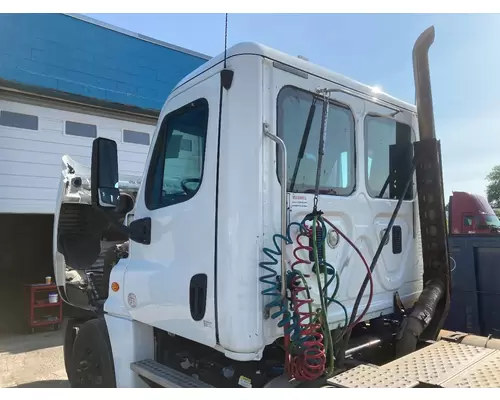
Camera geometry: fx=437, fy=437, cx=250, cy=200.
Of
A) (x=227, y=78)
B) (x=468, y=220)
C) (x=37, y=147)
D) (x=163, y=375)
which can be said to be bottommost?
(x=163, y=375)

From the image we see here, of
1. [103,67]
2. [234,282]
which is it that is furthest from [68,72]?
[234,282]

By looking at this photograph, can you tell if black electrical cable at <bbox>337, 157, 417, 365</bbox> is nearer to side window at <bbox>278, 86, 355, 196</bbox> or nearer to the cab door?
side window at <bbox>278, 86, 355, 196</bbox>

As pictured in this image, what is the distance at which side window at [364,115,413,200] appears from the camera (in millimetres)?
2887

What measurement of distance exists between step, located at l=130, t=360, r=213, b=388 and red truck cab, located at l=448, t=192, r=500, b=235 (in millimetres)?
6251

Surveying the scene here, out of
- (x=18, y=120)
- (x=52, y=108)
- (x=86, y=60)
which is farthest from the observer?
(x=86, y=60)

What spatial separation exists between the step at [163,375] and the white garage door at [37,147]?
239 inches

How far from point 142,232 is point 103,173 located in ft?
1.53

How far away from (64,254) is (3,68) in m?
5.23

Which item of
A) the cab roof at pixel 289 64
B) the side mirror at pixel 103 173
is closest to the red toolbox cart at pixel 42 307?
the side mirror at pixel 103 173

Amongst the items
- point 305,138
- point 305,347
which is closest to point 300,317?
point 305,347

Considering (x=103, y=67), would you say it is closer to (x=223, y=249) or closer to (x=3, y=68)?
(x=3, y=68)

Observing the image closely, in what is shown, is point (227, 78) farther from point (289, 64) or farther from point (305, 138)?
point (305, 138)

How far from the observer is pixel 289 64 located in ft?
7.82

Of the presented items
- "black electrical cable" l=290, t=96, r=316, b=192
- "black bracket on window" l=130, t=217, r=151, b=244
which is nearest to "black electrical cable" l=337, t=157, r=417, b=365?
"black electrical cable" l=290, t=96, r=316, b=192
